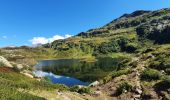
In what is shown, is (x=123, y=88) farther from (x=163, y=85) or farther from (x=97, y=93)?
(x=163, y=85)

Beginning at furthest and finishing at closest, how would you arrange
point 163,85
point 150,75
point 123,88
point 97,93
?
point 150,75
point 123,88
point 97,93
point 163,85

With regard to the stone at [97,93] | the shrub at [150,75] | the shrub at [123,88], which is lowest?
the stone at [97,93]

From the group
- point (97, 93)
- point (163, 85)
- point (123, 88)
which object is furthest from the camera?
point (123, 88)

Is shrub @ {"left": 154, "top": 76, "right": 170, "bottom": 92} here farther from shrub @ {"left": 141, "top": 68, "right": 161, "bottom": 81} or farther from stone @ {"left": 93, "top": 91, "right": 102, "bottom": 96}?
stone @ {"left": 93, "top": 91, "right": 102, "bottom": 96}

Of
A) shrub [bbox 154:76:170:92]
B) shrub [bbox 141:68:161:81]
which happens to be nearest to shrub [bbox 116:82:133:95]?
shrub [bbox 154:76:170:92]

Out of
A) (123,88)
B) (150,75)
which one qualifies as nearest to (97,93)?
(123,88)

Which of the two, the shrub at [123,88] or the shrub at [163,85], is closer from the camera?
the shrub at [163,85]

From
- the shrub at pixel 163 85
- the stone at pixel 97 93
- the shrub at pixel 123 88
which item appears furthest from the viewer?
the shrub at pixel 123 88

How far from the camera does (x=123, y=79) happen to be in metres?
44.6

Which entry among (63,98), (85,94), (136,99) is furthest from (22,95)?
(136,99)

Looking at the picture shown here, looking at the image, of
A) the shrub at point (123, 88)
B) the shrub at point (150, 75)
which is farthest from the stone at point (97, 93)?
the shrub at point (150, 75)

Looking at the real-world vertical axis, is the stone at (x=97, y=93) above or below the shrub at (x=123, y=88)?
below

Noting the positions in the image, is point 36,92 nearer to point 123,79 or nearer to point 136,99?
point 136,99

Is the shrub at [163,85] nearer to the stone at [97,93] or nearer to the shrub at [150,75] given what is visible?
the shrub at [150,75]
